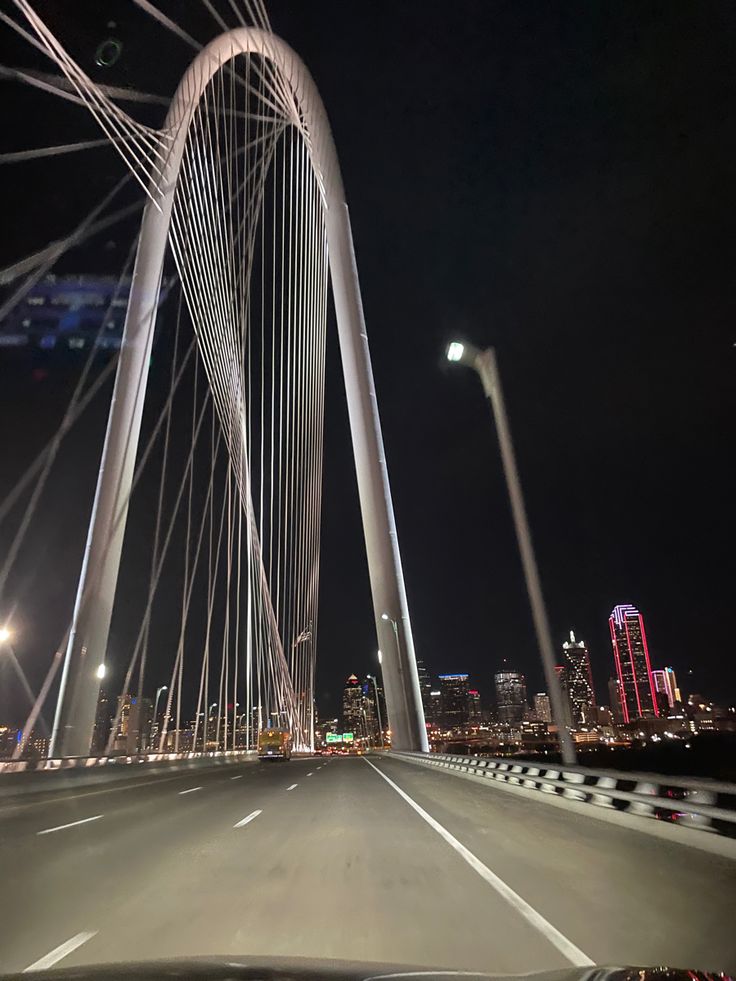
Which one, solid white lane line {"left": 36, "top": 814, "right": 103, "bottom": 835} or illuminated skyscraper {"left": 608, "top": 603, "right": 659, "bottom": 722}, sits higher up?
illuminated skyscraper {"left": 608, "top": 603, "right": 659, "bottom": 722}

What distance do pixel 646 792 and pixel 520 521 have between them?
16.4 ft

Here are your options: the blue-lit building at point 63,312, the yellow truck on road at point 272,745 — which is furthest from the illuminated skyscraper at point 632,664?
the blue-lit building at point 63,312

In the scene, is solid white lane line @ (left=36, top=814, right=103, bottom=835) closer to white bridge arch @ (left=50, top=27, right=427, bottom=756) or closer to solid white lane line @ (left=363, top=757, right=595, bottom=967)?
solid white lane line @ (left=363, top=757, right=595, bottom=967)

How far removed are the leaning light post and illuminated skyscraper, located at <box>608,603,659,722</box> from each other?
322 feet

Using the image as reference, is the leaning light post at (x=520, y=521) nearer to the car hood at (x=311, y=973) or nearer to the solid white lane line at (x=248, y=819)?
the solid white lane line at (x=248, y=819)

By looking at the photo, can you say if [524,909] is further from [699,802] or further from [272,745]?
[272,745]

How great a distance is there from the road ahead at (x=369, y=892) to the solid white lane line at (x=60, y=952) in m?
0.02

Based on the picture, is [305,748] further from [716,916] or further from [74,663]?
[716,916]

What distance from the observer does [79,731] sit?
25.7 m

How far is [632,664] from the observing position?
353ft

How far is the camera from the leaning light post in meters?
12.6

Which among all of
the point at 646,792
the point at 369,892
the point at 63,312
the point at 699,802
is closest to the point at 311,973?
the point at 369,892

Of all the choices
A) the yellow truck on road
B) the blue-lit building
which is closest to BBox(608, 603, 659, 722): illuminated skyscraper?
the yellow truck on road

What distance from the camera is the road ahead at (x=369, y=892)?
446cm
